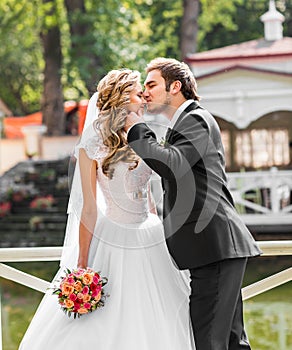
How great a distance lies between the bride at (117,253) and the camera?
365 centimetres

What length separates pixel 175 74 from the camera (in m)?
3.57

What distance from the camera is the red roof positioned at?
671 inches

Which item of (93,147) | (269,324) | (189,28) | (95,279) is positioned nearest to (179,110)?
(93,147)

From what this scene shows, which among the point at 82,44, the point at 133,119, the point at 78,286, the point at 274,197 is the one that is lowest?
the point at 274,197

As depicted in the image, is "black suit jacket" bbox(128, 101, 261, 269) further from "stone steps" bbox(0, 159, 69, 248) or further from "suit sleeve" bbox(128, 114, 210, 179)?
"stone steps" bbox(0, 159, 69, 248)

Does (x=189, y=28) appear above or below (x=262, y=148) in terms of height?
above

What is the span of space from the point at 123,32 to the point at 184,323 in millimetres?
17737

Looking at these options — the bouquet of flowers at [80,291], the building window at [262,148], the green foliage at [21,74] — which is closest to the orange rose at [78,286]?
the bouquet of flowers at [80,291]

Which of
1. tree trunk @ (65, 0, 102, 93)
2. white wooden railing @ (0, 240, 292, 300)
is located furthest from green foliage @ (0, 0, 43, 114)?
white wooden railing @ (0, 240, 292, 300)

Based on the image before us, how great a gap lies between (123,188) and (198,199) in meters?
0.42

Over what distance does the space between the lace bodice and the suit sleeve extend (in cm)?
27

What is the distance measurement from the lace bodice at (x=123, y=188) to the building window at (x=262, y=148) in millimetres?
13664

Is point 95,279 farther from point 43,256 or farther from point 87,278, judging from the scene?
point 43,256

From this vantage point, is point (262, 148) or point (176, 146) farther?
point (262, 148)
